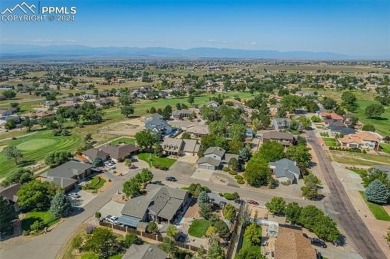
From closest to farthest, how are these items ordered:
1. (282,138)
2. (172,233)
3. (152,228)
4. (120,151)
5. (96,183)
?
(172,233) < (152,228) < (96,183) < (120,151) < (282,138)

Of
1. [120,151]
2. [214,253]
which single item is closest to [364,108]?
[120,151]

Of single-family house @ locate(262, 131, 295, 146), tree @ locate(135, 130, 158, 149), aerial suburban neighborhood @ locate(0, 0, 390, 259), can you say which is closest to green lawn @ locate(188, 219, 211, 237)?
aerial suburban neighborhood @ locate(0, 0, 390, 259)

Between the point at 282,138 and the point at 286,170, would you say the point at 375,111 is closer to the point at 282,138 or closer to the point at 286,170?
the point at 282,138

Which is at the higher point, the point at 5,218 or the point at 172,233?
the point at 5,218

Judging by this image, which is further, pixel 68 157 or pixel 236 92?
pixel 236 92

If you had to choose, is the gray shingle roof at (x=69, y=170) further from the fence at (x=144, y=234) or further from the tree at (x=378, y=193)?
the tree at (x=378, y=193)

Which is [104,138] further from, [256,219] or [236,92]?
[236,92]

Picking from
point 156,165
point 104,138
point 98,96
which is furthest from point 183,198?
point 98,96
